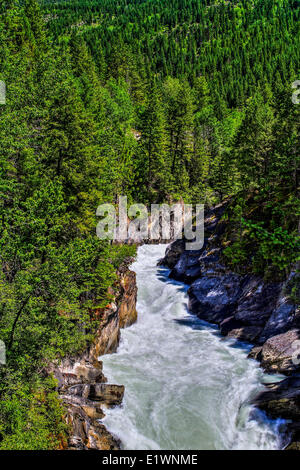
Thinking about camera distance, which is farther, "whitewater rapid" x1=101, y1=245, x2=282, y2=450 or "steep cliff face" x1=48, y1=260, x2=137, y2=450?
"whitewater rapid" x1=101, y1=245, x2=282, y2=450

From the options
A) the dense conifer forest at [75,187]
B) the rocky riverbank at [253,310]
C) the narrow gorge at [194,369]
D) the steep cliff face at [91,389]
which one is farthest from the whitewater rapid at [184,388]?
the dense conifer forest at [75,187]

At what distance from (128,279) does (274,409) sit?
45.9ft

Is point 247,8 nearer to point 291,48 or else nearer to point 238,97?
point 291,48

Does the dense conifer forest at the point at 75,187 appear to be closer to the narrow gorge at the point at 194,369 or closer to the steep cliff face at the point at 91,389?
the steep cliff face at the point at 91,389

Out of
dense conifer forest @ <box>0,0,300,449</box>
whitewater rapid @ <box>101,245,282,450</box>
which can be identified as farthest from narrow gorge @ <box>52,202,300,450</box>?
dense conifer forest @ <box>0,0,300,449</box>

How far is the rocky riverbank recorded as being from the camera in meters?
14.9

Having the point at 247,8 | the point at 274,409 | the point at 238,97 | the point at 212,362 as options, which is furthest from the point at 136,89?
the point at 247,8

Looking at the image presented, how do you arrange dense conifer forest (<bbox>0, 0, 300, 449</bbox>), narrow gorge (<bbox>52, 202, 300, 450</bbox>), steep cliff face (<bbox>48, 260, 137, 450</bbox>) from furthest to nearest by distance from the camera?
narrow gorge (<bbox>52, 202, 300, 450</bbox>) → steep cliff face (<bbox>48, 260, 137, 450</bbox>) → dense conifer forest (<bbox>0, 0, 300, 449</bbox>)

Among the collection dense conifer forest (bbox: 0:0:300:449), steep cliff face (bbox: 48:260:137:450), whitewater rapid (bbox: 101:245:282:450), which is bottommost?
whitewater rapid (bbox: 101:245:282:450)

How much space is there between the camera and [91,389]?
49.9ft

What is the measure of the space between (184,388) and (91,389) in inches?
193

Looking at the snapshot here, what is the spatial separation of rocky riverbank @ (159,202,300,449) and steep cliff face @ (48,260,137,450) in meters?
6.81

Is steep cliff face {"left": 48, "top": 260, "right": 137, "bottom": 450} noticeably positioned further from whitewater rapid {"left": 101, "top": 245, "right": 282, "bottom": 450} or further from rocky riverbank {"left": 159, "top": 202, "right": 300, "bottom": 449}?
rocky riverbank {"left": 159, "top": 202, "right": 300, "bottom": 449}

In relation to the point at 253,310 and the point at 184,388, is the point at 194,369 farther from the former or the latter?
the point at 253,310
